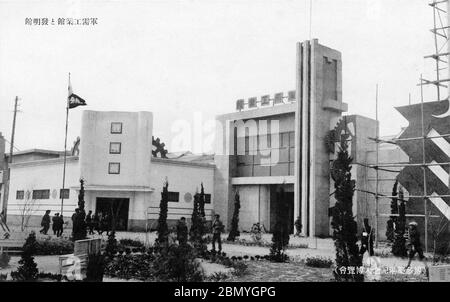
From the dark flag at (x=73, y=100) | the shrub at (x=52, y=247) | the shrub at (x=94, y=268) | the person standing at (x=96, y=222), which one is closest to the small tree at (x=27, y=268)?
the shrub at (x=94, y=268)

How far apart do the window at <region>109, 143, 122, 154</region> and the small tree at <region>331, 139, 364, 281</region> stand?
21.9 meters

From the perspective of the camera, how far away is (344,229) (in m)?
11.5

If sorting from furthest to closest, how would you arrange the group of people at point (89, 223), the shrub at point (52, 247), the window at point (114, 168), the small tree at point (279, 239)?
the window at point (114, 168), the group of people at point (89, 223), the shrub at point (52, 247), the small tree at point (279, 239)

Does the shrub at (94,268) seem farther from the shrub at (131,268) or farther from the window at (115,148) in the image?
the window at (115,148)

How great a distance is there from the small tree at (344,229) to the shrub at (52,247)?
36.6 ft

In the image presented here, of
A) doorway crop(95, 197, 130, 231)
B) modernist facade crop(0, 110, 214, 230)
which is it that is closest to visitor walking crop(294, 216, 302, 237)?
modernist facade crop(0, 110, 214, 230)

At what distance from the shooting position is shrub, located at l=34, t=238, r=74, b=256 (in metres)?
17.8

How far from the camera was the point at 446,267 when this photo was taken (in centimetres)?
1035

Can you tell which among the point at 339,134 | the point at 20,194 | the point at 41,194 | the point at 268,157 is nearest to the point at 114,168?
the point at 41,194

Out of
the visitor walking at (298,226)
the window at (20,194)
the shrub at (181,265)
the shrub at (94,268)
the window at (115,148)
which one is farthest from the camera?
the window at (20,194)

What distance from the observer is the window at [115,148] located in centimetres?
3145

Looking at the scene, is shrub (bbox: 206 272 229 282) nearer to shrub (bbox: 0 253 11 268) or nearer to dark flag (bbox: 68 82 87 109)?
shrub (bbox: 0 253 11 268)

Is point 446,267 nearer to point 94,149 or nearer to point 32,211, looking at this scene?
point 94,149
